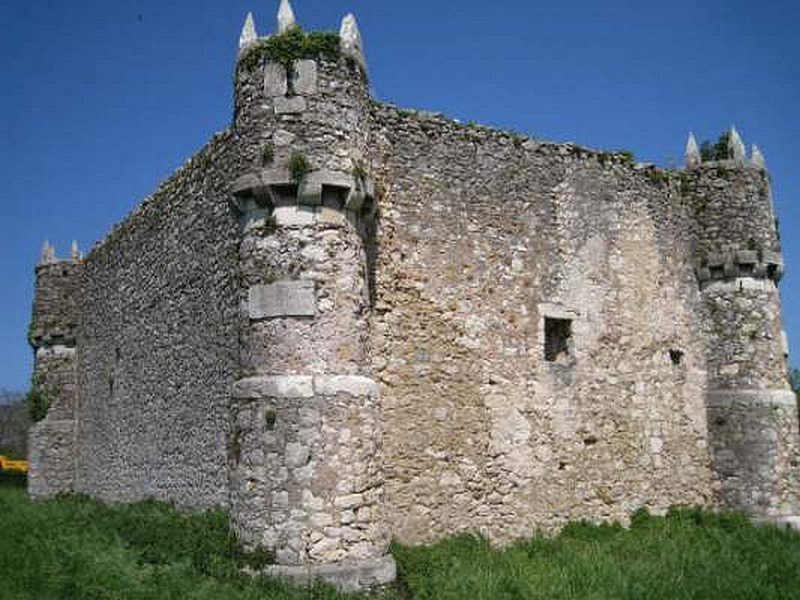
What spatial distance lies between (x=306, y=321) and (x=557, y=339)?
5277mm

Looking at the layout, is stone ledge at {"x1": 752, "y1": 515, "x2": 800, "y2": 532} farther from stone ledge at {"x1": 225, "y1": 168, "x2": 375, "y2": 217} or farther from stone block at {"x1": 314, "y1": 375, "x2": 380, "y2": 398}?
stone ledge at {"x1": 225, "y1": 168, "x2": 375, "y2": 217}

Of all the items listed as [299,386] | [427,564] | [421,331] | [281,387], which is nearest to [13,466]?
[421,331]

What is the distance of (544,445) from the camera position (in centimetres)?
1220

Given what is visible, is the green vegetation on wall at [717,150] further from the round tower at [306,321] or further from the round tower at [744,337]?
the round tower at [306,321]

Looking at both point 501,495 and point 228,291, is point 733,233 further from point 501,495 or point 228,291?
point 228,291

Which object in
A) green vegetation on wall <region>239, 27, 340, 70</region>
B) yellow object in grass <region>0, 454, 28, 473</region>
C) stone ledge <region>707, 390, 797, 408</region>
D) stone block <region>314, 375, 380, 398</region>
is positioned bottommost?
yellow object in grass <region>0, 454, 28, 473</region>

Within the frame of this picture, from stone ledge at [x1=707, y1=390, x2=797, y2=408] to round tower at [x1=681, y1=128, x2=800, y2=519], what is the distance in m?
0.02

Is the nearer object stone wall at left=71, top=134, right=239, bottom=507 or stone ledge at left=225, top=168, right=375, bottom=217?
stone ledge at left=225, top=168, right=375, bottom=217

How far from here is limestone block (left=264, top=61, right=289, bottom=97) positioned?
9523mm

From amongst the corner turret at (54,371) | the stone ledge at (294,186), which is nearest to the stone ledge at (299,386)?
the stone ledge at (294,186)

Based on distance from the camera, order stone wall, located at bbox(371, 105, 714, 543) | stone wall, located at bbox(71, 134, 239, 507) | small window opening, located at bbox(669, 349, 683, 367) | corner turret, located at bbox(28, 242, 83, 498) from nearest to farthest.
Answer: stone wall, located at bbox(371, 105, 714, 543) → stone wall, located at bbox(71, 134, 239, 507) → small window opening, located at bbox(669, 349, 683, 367) → corner turret, located at bbox(28, 242, 83, 498)

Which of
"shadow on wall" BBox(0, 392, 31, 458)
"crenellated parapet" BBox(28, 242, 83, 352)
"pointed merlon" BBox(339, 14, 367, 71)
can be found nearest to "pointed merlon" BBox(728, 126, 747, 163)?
"pointed merlon" BBox(339, 14, 367, 71)

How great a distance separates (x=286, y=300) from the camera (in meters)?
9.17

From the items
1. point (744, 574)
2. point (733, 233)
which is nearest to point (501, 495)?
point (744, 574)
